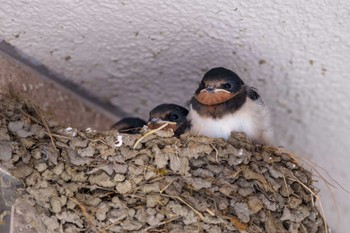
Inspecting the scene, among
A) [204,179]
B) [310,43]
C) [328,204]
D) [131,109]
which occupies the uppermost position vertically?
[310,43]

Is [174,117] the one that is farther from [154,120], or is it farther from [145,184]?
[145,184]

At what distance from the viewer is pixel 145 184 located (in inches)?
133

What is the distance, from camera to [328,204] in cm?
458

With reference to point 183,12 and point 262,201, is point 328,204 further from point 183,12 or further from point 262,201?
point 183,12

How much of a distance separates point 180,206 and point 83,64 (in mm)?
1150

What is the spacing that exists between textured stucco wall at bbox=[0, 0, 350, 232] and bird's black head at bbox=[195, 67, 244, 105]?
0.57 feet

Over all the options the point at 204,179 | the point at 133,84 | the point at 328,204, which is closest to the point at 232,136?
the point at 204,179

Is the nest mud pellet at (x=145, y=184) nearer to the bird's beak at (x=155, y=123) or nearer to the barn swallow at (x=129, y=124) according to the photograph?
the bird's beak at (x=155, y=123)

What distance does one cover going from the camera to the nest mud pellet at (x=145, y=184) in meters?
3.34

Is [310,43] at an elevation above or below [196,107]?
above

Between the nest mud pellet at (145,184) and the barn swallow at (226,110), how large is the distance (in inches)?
11.1

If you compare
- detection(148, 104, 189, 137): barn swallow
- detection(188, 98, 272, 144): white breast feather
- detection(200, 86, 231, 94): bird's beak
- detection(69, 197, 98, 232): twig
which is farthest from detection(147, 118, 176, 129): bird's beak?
detection(69, 197, 98, 232): twig

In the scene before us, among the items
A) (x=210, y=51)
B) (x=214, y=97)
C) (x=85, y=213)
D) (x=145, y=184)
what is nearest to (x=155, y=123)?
(x=214, y=97)

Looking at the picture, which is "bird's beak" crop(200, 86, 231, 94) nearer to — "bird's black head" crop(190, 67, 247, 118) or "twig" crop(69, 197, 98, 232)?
"bird's black head" crop(190, 67, 247, 118)
